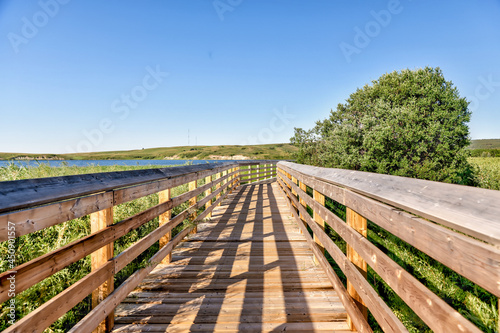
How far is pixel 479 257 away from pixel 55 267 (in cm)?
202

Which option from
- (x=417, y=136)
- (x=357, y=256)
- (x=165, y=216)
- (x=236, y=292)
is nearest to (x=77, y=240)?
(x=165, y=216)

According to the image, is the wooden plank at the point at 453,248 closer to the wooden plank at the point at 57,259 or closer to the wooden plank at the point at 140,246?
the wooden plank at the point at 57,259

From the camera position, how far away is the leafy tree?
56.2 ft

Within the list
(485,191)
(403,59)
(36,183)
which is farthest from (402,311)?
(403,59)

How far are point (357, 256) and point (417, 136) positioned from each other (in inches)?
748

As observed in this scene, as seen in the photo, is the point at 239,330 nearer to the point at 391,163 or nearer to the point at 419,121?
the point at 391,163

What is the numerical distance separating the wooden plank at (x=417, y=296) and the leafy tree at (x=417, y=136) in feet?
57.8

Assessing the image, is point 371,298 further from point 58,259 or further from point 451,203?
point 58,259

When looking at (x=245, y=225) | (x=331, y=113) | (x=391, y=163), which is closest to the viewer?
(x=245, y=225)

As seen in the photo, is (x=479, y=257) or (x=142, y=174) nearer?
(x=479, y=257)

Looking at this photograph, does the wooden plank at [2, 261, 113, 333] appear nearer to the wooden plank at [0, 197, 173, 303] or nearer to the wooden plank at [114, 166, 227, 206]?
the wooden plank at [0, 197, 173, 303]

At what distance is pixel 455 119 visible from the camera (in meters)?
18.5

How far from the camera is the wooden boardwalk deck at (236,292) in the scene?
2.31 meters

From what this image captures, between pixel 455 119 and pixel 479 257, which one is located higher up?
pixel 455 119
